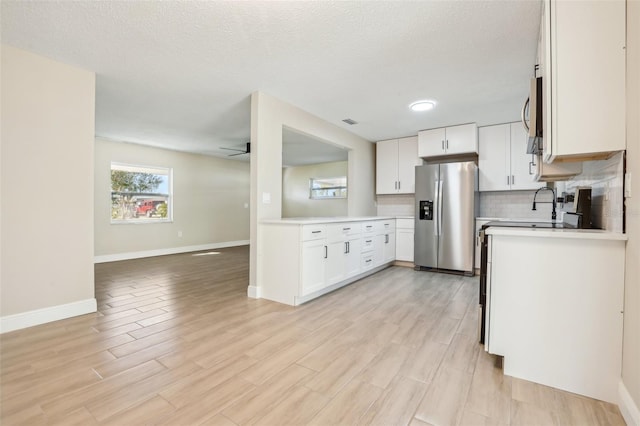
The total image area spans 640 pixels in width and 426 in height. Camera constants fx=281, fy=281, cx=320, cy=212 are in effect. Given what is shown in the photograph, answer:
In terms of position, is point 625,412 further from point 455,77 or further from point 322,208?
point 322,208

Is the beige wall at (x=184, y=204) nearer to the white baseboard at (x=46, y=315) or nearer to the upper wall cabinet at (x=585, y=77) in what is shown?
the white baseboard at (x=46, y=315)

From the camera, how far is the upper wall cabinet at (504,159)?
14.0ft

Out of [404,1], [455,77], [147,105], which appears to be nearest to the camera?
[404,1]

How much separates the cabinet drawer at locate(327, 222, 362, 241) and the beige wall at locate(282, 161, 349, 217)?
3875 mm

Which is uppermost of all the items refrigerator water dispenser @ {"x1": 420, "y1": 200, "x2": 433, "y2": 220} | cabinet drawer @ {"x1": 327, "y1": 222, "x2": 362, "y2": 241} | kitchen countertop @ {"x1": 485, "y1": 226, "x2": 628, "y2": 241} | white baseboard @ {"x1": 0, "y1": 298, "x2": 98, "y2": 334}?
refrigerator water dispenser @ {"x1": 420, "y1": 200, "x2": 433, "y2": 220}

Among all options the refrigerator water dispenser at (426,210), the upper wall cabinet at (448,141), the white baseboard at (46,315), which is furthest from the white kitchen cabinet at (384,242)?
the white baseboard at (46,315)

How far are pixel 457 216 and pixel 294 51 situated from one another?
3.34m

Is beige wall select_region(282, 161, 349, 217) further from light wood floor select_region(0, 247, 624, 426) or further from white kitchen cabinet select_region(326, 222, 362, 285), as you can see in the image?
light wood floor select_region(0, 247, 624, 426)

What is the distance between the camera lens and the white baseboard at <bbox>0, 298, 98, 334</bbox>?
2.31 metres

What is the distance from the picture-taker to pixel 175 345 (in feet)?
6.77

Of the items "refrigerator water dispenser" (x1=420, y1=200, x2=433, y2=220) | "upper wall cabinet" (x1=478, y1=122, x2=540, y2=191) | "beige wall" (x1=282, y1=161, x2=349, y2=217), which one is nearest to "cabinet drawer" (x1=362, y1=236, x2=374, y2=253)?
"refrigerator water dispenser" (x1=420, y1=200, x2=433, y2=220)

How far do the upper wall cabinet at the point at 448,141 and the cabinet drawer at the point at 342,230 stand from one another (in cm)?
194

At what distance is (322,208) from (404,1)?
664 centimetres

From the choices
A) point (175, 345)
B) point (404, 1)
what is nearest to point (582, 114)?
point (404, 1)
